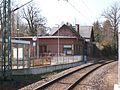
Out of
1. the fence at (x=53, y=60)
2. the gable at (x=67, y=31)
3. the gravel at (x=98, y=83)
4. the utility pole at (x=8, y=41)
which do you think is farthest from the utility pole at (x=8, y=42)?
the gable at (x=67, y=31)

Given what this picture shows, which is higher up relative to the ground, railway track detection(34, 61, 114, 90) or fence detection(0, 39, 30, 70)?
fence detection(0, 39, 30, 70)

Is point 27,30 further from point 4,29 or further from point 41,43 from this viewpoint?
point 4,29

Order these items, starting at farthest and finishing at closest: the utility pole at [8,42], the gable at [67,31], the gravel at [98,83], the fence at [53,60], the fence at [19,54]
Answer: the gable at [67,31], the fence at [53,60], the fence at [19,54], the utility pole at [8,42], the gravel at [98,83]

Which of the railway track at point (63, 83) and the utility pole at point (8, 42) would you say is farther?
the utility pole at point (8, 42)

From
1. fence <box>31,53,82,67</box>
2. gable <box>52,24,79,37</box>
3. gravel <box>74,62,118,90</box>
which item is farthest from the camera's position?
gable <box>52,24,79,37</box>

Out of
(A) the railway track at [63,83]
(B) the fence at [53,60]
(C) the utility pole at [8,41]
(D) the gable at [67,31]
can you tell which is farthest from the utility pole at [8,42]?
(D) the gable at [67,31]

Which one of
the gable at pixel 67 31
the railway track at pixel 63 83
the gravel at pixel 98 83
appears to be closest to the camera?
the railway track at pixel 63 83

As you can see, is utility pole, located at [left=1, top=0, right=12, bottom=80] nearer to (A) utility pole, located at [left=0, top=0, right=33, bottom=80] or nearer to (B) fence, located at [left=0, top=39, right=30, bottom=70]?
(A) utility pole, located at [left=0, top=0, right=33, bottom=80]

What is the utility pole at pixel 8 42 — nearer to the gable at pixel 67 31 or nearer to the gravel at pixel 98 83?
the gravel at pixel 98 83

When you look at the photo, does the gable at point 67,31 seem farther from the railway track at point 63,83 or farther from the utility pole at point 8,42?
the utility pole at point 8,42

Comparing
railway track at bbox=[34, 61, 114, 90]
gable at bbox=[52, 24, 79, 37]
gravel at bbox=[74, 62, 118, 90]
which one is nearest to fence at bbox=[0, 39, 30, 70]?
railway track at bbox=[34, 61, 114, 90]

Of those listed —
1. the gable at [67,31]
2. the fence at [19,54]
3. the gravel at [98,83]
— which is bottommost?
the gravel at [98,83]

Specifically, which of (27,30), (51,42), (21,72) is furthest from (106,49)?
(21,72)

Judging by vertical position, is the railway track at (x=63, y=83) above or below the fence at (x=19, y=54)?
below
